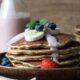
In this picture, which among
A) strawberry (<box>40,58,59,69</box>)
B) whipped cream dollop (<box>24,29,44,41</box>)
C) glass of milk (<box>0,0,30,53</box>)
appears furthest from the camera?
glass of milk (<box>0,0,30,53</box>)

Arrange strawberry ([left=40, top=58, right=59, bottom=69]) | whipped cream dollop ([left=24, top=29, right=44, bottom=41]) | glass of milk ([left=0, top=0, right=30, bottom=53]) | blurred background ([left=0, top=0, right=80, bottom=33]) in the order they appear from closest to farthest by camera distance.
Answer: strawberry ([left=40, top=58, right=59, bottom=69]) → whipped cream dollop ([left=24, top=29, right=44, bottom=41]) → glass of milk ([left=0, top=0, right=30, bottom=53]) → blurred background ([left=0, top=0, right=80, bottom=33])

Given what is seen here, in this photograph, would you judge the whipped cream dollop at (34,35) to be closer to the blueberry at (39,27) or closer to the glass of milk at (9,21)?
the blueberry at (39,27)

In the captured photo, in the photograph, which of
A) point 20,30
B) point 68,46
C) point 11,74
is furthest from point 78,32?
point 11,74

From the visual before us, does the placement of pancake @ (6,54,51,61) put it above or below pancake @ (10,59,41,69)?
above

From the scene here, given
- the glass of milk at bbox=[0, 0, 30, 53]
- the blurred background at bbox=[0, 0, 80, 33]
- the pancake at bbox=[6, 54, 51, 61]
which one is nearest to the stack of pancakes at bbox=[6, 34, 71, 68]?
the pancake at bbox=[6, 54, 51, 61]

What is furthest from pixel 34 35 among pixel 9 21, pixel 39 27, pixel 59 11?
pixel 59 11

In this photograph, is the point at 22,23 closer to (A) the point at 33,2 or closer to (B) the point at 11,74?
(B) the point at 11,74

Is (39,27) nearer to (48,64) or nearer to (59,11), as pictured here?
(48,64)

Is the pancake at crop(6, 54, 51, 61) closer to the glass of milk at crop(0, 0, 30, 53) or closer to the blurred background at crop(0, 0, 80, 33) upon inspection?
the glass of milk at crop(0, 0, 30, 53)
